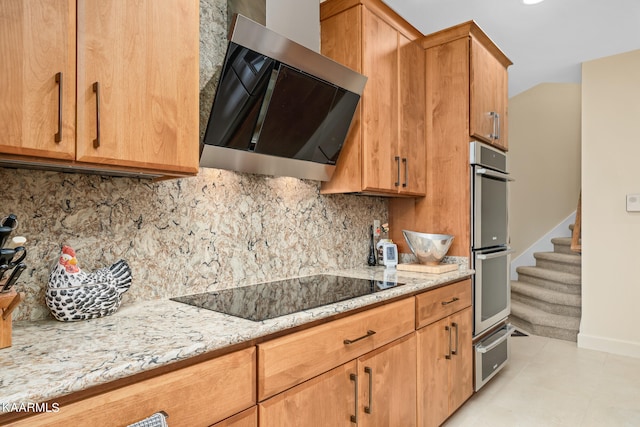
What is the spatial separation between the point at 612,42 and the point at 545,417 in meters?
2.82

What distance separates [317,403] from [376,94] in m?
1.61

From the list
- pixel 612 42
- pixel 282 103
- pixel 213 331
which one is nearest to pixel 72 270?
pixel 213 331

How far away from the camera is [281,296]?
1.60 metres

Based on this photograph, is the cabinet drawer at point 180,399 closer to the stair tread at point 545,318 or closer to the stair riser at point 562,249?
the stair tread at point 545,318

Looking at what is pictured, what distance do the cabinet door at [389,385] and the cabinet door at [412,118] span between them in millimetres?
989

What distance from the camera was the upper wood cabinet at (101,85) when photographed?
945 millimetres

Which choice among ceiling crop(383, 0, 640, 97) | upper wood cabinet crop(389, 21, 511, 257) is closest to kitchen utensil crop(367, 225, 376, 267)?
upper wood cabinet crop(389, 21, 511, 257)

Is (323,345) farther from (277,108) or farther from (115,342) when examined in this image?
(277,108)

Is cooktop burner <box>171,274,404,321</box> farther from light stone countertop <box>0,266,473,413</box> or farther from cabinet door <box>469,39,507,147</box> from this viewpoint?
cabinet door <box>469,39,507,147</box>

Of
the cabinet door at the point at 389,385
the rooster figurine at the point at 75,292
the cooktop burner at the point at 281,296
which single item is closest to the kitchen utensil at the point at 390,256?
the cooktop burner at the point at 281,296

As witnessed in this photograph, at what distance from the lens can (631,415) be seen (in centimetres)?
233

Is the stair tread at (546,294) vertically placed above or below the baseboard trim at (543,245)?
below

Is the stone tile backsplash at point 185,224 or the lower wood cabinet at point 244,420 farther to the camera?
the stone tile backsplash at point 185,224

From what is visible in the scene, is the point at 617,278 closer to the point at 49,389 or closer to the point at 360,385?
the point at 360,385
